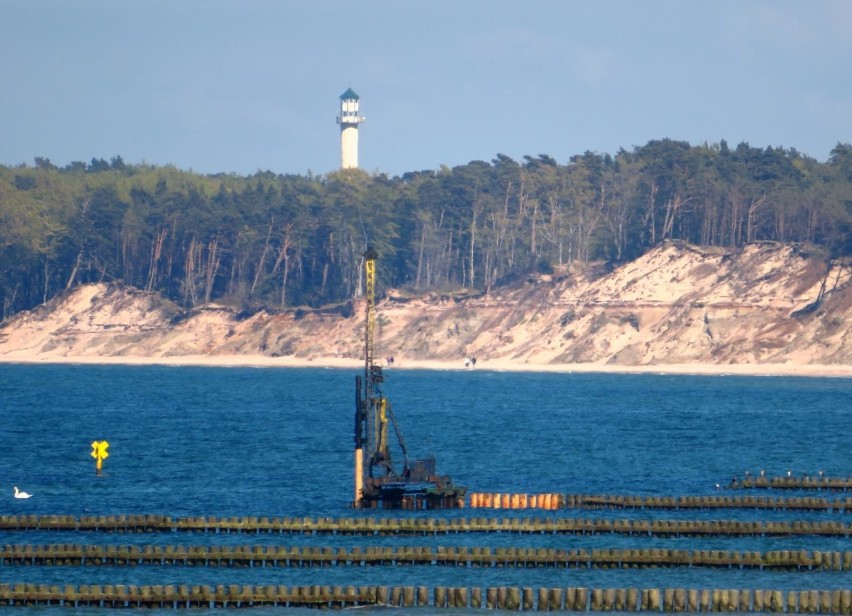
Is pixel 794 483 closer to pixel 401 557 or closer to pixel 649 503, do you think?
pixel 649 503

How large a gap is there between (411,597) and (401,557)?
677cm

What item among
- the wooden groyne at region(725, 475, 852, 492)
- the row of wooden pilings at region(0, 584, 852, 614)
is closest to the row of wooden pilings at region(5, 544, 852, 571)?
the row of wooden pilings at region(0, 584, 852, 614)

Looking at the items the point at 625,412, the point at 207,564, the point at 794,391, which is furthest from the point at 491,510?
the point at 794,391

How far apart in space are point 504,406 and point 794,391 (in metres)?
33.1

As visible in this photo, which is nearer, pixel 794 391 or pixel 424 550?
pixel 424 550

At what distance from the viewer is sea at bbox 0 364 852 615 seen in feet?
202

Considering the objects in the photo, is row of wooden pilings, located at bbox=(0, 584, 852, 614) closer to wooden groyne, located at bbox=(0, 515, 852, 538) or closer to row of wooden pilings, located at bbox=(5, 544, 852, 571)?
row of wooden pilings, located at bbox=(5, 544, 852, 571)

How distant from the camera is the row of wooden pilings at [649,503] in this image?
7744cm

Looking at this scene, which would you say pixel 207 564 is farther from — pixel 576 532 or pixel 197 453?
pixel 197 453

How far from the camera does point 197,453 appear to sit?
105062 mm

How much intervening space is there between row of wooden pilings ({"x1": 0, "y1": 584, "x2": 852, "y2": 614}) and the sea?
64cm

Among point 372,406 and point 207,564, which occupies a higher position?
point 372,406

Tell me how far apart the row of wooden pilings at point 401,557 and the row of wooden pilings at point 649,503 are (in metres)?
14.1

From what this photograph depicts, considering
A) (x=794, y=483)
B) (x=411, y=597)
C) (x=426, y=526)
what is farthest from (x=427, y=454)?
(x=411, y=597)
